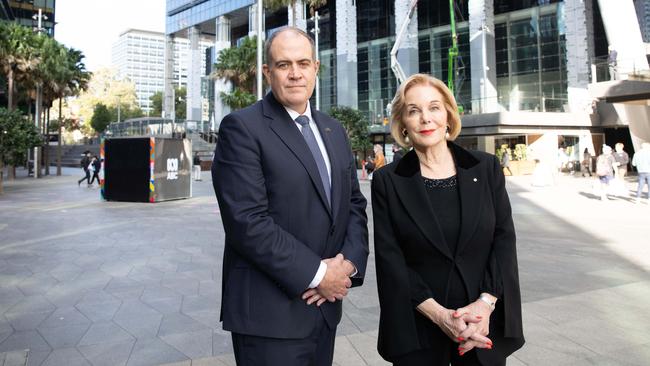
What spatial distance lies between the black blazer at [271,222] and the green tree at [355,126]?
1445 inches

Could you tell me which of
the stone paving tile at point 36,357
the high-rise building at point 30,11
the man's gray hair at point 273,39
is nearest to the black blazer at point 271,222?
the man's gray hair at point 273,39

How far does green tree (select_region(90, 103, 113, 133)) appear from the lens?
3024 inches

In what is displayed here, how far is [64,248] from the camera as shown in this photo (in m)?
8.27

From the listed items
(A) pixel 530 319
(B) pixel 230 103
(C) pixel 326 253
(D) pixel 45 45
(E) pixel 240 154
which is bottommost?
(A) pixel 530 319

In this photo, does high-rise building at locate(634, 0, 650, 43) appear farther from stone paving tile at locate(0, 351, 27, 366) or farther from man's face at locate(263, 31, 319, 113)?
stone paving tile at locate(0, 351, 27, 366)

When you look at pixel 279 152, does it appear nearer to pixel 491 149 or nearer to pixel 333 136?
pixel 333 136

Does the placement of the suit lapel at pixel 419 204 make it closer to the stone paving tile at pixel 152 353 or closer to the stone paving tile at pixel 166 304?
the stone paving tile at pixel 152 353

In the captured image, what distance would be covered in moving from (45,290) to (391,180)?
5.19m

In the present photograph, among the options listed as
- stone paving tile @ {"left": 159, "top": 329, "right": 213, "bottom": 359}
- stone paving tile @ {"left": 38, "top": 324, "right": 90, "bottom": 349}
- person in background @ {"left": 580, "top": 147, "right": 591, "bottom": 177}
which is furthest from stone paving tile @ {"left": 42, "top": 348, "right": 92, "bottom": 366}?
person in background @ {"left": 580, "top": 147, "right": 591, "bottom": 177}

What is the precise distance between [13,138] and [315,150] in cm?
2263

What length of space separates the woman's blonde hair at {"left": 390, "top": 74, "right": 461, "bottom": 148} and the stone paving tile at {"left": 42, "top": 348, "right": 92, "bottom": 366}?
297 cm

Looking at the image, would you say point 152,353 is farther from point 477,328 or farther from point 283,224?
point 477,328

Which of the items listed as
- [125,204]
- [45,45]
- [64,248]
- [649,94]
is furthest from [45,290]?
[45,45]

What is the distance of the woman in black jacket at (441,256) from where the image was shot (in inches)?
81.1
